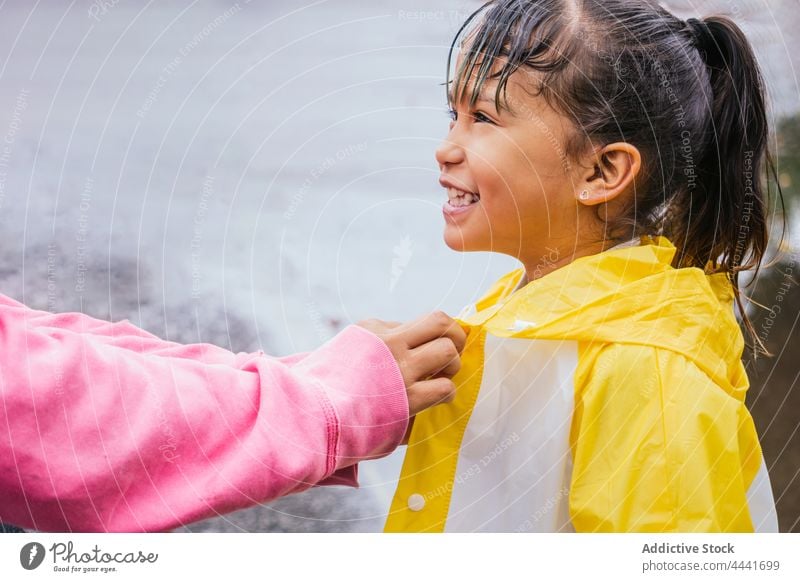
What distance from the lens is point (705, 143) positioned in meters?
0.76

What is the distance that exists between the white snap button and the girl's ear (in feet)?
0.92

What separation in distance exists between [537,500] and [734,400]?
16 cm

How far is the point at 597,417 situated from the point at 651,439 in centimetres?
4

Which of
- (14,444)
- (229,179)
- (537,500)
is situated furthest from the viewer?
(229,179)

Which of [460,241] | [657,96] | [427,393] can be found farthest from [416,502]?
[657,96]

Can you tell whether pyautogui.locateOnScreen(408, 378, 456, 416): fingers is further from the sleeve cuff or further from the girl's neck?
the girl's neck

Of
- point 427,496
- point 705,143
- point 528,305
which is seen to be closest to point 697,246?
point 705,143

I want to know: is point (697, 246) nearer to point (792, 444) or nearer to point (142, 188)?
point (792, 444)

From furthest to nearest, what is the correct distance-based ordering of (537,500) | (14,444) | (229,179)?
(229,179)
(537,500)
(14,444)

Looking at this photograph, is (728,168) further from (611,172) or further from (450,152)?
(450,152)

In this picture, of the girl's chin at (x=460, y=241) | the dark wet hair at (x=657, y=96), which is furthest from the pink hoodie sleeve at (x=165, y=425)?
the dark wet hair at (x=657, y=96)

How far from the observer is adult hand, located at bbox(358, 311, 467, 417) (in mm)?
662

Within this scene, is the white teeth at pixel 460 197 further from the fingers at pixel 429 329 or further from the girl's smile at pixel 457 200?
the fingers at pixel 429 329
